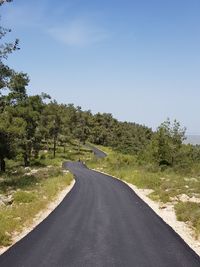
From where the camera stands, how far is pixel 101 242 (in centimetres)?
1662

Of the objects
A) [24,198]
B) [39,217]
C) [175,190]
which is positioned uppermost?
[175,190]

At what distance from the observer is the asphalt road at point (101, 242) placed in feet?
45.3

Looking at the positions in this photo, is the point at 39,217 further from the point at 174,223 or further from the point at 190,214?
the point at 190,214

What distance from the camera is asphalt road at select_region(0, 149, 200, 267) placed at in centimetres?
1382

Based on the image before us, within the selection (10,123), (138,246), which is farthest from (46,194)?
(10,123)

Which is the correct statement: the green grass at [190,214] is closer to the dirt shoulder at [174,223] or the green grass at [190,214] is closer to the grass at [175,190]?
the grass at [175,190]

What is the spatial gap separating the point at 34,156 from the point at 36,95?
18.8m

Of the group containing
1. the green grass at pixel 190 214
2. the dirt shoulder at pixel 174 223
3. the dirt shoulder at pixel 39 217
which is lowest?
the dirt shoulder at pixel 39 217

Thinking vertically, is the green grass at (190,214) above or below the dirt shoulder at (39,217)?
above

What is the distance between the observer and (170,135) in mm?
67062

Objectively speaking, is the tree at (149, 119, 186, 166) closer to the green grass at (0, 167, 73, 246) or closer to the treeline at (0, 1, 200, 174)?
the treeline at (0, 1, 200, 174)

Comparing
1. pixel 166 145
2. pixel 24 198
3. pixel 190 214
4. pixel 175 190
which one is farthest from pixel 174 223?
pixel 166 145

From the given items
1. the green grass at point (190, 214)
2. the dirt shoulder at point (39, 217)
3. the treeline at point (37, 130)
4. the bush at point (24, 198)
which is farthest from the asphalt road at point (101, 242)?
the treeline at point (37, 130)

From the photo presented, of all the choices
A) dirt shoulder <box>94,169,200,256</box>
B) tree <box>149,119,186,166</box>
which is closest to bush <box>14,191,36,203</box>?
dirt shoulder <box>94,169,200,256</box>
